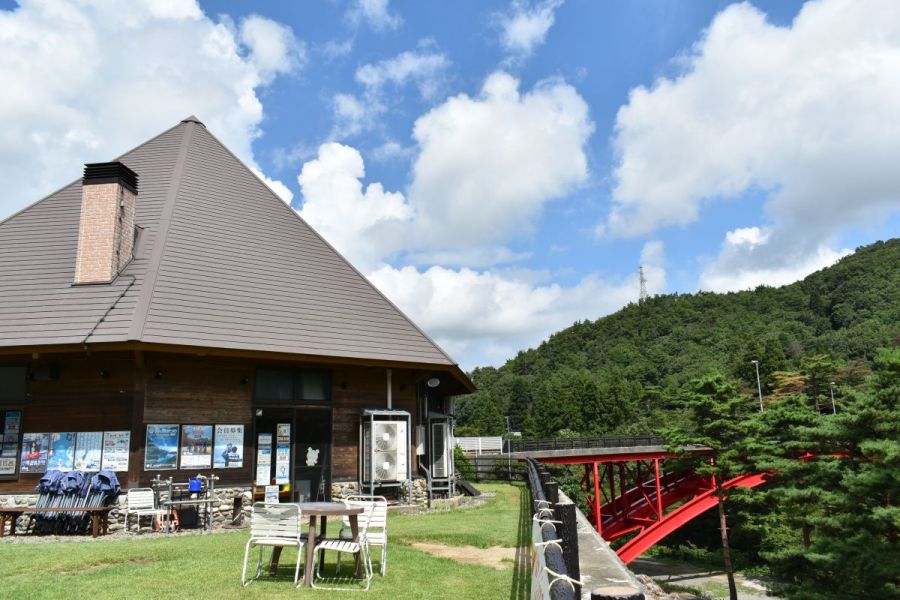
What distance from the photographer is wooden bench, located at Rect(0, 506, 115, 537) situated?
10.5 metres

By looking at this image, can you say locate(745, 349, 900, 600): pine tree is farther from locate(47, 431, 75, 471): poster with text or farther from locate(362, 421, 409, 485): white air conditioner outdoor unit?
locate(47, 431, 75, 471): poster with text

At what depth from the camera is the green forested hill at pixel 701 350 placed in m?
78.8

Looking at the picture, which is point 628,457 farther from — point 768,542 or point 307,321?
point 307,321

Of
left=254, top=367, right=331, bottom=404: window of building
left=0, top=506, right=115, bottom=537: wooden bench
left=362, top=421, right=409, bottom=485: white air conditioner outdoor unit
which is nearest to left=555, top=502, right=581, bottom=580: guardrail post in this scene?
left=0, top=506, right=115, bottom=537: wooden bench

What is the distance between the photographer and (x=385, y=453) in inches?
598

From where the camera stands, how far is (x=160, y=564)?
23.8 feet

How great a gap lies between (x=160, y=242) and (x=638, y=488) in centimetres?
2119

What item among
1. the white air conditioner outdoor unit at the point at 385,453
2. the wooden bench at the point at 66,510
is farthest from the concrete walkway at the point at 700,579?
the wooden bench at the point at 66,510

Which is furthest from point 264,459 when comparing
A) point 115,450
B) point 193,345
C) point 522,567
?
point 522,567

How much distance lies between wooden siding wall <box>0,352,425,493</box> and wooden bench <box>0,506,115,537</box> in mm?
1200

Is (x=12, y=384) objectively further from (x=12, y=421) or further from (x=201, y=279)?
(x=201, y=279)

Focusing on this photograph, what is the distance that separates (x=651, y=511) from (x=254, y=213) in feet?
70.4

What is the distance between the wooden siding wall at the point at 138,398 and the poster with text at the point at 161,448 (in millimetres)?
115

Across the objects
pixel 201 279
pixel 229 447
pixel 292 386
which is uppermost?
pixel 201 279
